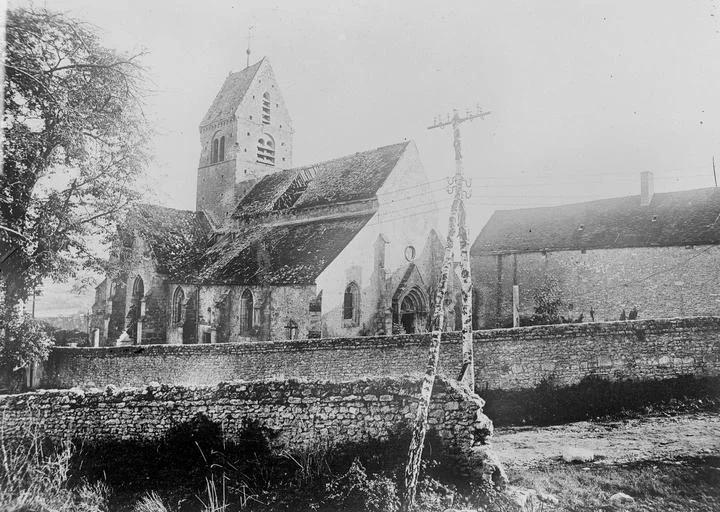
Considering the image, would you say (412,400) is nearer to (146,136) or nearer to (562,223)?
(146,136)

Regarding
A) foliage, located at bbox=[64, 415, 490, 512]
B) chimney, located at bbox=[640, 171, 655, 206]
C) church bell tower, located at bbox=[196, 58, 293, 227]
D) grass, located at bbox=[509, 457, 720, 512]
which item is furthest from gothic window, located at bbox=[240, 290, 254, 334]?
chimney, located at bbox=[640, 171, 655, 206]

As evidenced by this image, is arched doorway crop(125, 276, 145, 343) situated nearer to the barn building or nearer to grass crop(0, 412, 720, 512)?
grass crop(0, 412, 720, 512)

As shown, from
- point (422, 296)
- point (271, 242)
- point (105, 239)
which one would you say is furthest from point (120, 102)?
point (422, 296)

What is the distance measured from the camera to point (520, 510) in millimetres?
8281

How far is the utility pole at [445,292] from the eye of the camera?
378 inches

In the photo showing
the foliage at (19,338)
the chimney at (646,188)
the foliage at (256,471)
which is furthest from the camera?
the chimney at (646,188)

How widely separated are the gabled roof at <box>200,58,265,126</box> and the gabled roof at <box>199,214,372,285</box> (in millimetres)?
10392

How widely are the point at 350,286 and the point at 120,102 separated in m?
14.0

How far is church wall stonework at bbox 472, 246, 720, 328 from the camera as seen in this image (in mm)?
26156

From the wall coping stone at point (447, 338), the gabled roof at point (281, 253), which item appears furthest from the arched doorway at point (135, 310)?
the wall coping stone at point (447, 338)

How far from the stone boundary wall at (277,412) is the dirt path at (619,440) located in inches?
79.6

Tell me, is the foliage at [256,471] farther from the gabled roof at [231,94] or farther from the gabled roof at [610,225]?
the gabled roof at [231,94]

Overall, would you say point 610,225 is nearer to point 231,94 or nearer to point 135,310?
point 231,94

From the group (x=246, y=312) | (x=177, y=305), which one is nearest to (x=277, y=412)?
(x=246, y=312)
